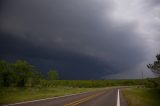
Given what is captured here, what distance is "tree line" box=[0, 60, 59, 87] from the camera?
63.3m

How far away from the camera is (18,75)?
69.2 metres

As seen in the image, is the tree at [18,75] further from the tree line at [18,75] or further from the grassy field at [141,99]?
the grassy field at [141,99]

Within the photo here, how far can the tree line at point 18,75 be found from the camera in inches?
2494

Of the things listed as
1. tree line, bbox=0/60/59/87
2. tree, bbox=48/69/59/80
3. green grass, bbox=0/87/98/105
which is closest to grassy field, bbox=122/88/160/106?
green grass, bbox=0/87/98/105

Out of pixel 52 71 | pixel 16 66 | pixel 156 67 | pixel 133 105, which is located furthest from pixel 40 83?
pixel 52 71

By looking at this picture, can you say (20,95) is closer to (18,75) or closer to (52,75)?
(18,75)

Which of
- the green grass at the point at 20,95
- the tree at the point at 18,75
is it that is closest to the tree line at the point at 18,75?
the tree at the point at 18,75

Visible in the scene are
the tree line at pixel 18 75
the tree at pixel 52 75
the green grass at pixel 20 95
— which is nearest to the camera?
the green grass at pixel 20 95

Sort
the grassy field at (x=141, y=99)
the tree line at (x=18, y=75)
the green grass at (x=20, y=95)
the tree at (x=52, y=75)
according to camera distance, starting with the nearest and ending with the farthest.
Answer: the green grass at (x=20, y=95) < the grassy field at (x=141, y=99) < the tree line at (x=18, y=75) < the tree at (x=52, y=75)

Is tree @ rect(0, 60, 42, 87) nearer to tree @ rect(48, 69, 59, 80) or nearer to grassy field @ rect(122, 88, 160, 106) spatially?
grassy field @ rect(122, 88, 160, 106)

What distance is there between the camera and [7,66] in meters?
68.6

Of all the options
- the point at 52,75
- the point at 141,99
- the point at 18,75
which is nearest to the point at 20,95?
the point at 141,99

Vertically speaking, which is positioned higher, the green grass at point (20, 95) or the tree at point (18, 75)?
the tree at point (18, 75)

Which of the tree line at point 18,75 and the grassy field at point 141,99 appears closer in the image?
the grassy field at point 141,99
